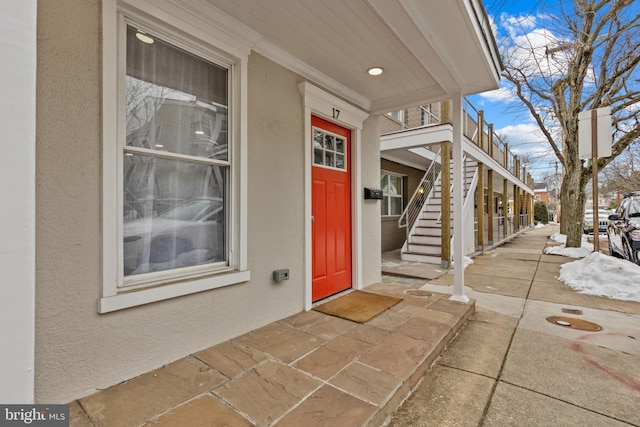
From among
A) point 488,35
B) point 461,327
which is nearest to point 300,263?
point 461,327

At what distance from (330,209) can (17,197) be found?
2.92m

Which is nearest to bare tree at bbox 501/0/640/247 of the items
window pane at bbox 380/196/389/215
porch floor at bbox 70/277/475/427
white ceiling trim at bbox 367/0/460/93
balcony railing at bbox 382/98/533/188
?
balcony railing at bbox 382/98/533/188

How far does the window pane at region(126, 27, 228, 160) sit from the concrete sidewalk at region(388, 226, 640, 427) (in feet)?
7.67

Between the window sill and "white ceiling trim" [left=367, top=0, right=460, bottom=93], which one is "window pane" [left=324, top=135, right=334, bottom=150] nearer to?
"white ceiling trim" [left=367, top=0, right=460, bottom=93]

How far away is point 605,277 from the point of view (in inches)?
180

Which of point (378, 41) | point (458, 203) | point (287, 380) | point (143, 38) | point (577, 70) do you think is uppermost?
point (577, 70)

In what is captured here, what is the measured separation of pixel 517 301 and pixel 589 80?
754 cm

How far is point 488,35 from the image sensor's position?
2.83 metres

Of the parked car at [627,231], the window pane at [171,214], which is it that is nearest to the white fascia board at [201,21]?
the window pane at [171,214]

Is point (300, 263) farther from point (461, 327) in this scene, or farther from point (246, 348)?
point (461, 327)

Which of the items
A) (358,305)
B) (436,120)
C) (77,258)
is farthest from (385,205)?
(77,258)

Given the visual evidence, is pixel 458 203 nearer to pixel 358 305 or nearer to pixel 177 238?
pixel 358 305

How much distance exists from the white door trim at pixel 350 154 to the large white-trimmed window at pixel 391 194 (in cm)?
444

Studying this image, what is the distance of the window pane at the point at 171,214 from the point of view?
1.98 metres
